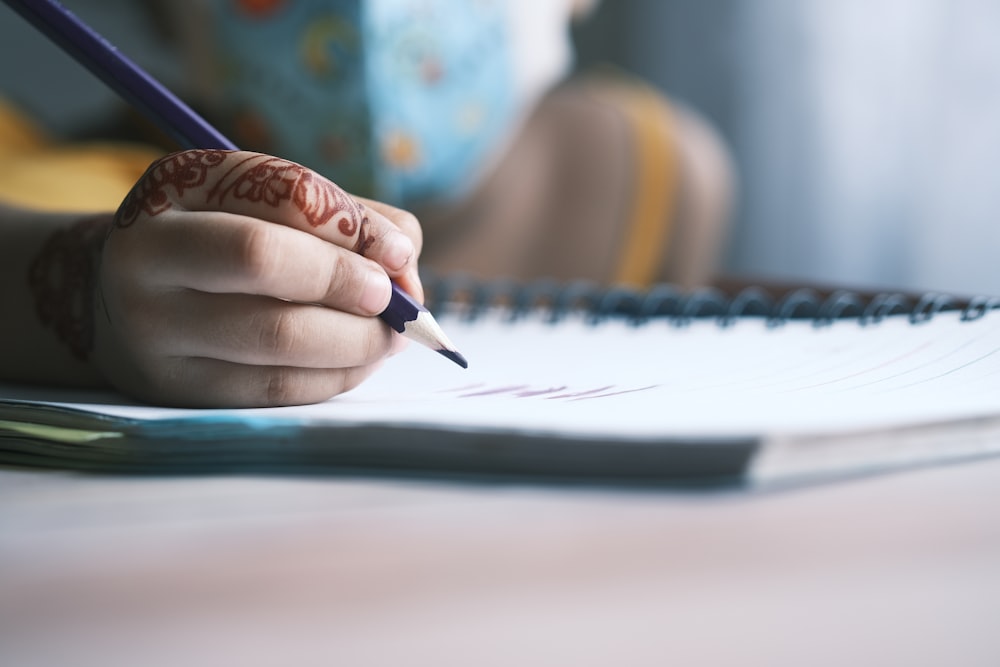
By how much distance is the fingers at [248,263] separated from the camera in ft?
0.73

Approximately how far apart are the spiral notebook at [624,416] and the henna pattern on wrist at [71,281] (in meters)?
0.02

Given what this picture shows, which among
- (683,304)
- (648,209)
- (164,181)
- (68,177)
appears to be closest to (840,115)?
(648,209)

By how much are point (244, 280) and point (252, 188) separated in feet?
0.10

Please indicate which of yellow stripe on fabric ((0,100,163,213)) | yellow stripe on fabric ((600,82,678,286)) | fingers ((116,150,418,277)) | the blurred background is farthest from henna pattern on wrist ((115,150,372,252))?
the blurred background

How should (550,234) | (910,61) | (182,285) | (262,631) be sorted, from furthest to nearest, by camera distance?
(910,61) < (550,234) < (182,285) < (262,631)

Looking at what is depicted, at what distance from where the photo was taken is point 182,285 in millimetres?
233

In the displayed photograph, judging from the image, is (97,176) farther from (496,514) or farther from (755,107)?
(755,107)

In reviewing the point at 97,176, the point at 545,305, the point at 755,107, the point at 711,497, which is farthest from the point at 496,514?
the point at 755,107

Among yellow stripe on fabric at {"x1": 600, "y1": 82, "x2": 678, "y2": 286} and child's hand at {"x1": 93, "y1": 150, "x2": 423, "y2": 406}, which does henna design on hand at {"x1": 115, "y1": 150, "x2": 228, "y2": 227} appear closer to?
child's hand at {"x1": 93, "y1": 150, "x2": 423, "y2": 406}

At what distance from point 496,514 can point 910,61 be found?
3.03ft

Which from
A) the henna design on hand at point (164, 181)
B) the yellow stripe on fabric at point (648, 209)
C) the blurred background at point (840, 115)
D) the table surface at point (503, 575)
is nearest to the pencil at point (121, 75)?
the henna design on hand at point (164, 181)

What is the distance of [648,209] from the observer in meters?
0.78

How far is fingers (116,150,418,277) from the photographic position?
238mm

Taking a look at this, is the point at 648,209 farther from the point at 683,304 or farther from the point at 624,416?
the point at 624,416
